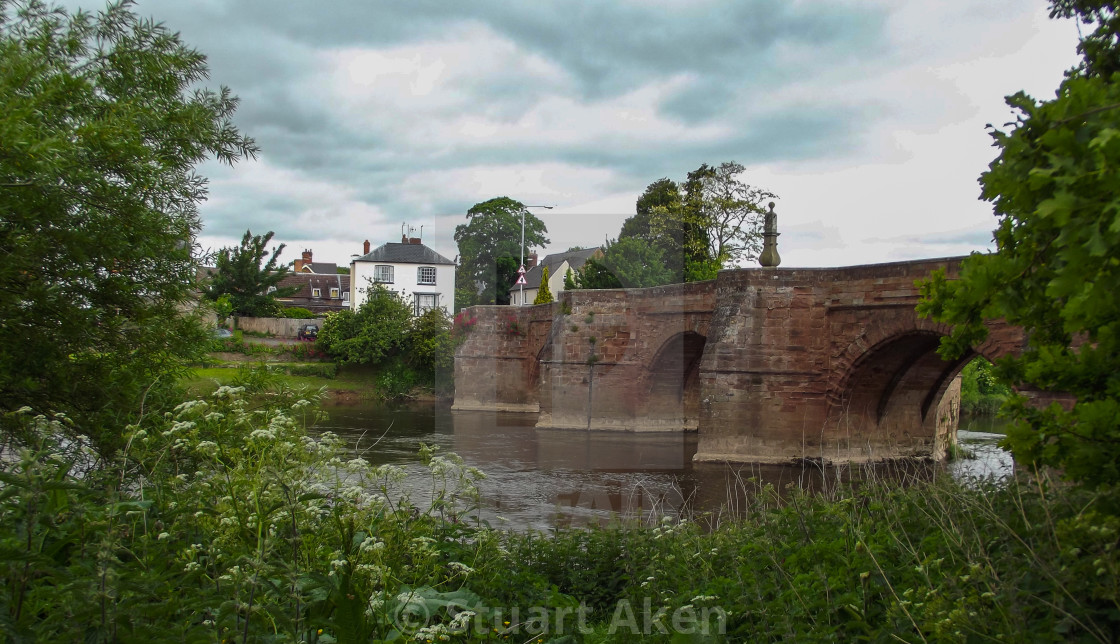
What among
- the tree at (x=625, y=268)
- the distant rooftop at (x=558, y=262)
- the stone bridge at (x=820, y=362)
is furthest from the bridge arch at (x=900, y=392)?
the distant rooftop at (x=558, y=262)

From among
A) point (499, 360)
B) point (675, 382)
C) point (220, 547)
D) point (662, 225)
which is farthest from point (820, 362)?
point (662, 225)

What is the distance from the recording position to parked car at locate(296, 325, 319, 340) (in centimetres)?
4447

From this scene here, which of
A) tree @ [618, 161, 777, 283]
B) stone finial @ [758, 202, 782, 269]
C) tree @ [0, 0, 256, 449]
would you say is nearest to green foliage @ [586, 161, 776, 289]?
tree @ [618, 161, 777, 283]

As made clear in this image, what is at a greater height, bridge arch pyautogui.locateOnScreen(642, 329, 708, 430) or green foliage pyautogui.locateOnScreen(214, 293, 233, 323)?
green foliage pyautogui.locateOnScreen(214, 293, 233, 323)

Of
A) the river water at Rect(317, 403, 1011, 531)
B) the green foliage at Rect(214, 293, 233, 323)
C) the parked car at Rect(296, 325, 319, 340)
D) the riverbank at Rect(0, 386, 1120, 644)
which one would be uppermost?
the green foliage at Rect(214, 293, 233, 323)

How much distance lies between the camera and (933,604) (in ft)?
9.21

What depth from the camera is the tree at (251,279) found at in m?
44.8

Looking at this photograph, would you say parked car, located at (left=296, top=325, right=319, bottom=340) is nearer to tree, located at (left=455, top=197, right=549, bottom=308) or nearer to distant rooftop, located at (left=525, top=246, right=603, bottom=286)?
distant rooftop, located at (left=525, top=246, right=603, bottom=286)

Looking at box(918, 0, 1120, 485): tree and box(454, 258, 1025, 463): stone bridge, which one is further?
box(454, 258, 1025, 463): stone bridge

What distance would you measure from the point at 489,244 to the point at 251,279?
18.3m

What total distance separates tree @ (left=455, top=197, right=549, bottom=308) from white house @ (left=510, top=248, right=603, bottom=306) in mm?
3748

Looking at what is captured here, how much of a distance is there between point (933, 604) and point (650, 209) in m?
38.1

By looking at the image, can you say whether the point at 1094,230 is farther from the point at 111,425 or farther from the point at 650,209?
the point at 650,209

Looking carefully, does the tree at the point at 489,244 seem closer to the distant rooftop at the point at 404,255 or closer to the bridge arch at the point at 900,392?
the distant rooftop at the point at 404,255
